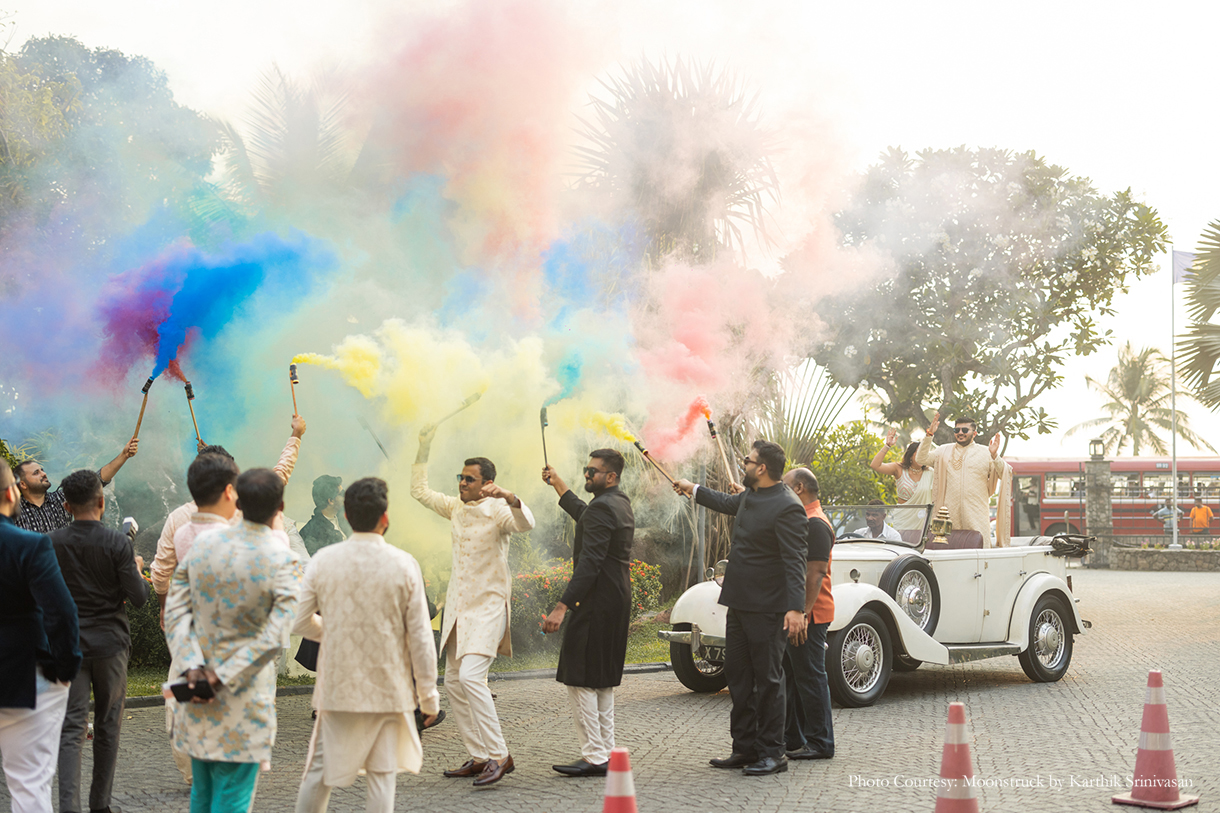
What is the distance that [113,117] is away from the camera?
1260 centimetres

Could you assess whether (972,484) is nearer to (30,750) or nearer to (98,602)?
(98,602)

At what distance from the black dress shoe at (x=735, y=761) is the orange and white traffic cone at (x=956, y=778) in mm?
1857

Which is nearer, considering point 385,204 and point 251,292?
point 251,292

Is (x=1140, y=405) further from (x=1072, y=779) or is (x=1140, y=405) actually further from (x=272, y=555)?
(x=272, y=555)

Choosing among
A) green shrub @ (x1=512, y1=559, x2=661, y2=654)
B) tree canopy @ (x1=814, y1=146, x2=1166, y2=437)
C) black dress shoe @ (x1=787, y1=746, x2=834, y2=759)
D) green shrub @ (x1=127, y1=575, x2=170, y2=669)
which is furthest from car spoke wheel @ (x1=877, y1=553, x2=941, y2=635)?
tree canopy @ (x1=814, y1=146, x2=1166, y2=437)

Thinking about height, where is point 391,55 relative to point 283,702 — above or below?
above

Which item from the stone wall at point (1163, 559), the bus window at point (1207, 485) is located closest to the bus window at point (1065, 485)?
the bus window at point (1207, 485)

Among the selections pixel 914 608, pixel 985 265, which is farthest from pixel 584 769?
pixel 985 265

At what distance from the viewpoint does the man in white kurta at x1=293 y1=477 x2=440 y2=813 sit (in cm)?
408

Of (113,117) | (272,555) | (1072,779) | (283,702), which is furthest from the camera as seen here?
(113,117)

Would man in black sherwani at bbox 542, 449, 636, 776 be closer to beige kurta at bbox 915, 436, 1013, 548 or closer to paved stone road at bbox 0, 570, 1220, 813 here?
paved stone road at bbox 0, 570, 1220, 813

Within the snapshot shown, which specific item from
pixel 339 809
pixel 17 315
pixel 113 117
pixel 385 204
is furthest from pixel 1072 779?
pixel 113 117

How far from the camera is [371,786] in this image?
411 centimetres

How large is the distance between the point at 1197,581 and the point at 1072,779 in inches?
756
